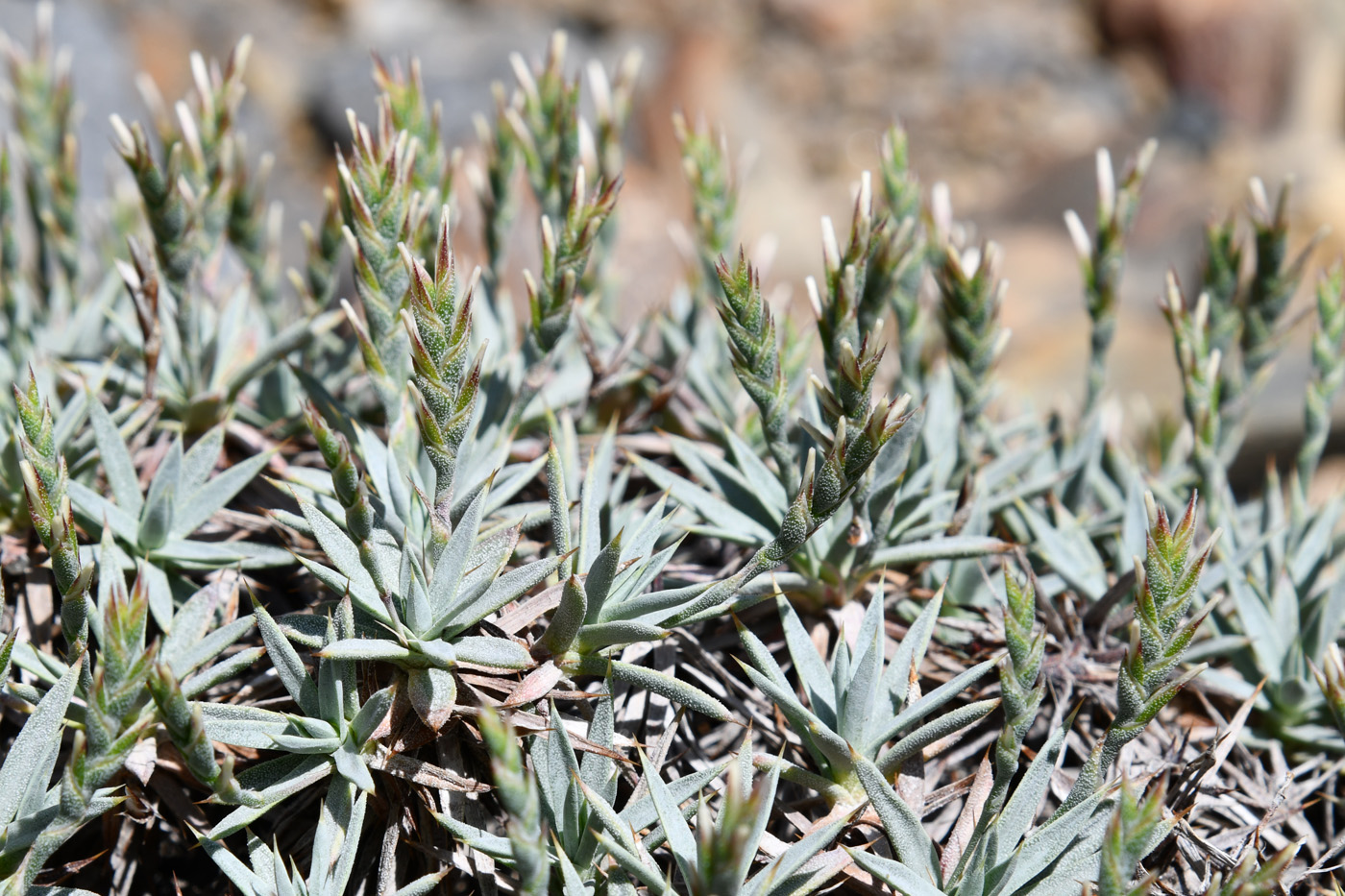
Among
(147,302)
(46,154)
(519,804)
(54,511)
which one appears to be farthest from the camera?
(46,154)

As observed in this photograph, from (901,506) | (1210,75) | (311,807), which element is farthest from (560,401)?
(1210,75)

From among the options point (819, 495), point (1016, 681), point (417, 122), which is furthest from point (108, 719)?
point (417, 122)

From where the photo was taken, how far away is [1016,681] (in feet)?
3.43

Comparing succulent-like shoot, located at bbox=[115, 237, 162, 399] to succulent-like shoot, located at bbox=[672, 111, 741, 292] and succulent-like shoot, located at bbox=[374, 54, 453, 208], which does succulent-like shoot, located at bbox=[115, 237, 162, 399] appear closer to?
succulent-like shoot, located at bbox=[374, 54, 453, 208]

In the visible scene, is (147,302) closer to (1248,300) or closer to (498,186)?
(498,186)

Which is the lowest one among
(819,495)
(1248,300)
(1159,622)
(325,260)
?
(1159,622)

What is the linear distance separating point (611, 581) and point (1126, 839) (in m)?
0.54

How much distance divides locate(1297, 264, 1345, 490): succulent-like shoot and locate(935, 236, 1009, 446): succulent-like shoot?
0.49 metres

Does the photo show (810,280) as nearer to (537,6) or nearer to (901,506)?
(901,506)

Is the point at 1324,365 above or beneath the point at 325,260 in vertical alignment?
beneath

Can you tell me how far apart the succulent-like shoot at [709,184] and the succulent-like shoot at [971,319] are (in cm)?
41

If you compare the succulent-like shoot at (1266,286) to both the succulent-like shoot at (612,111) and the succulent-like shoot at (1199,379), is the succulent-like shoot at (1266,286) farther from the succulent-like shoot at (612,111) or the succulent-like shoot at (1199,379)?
the succulent-like shoot at (612,111)

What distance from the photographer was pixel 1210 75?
9.21m

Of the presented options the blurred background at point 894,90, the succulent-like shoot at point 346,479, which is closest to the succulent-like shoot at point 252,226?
the succulent-like shoot at point 346,479
